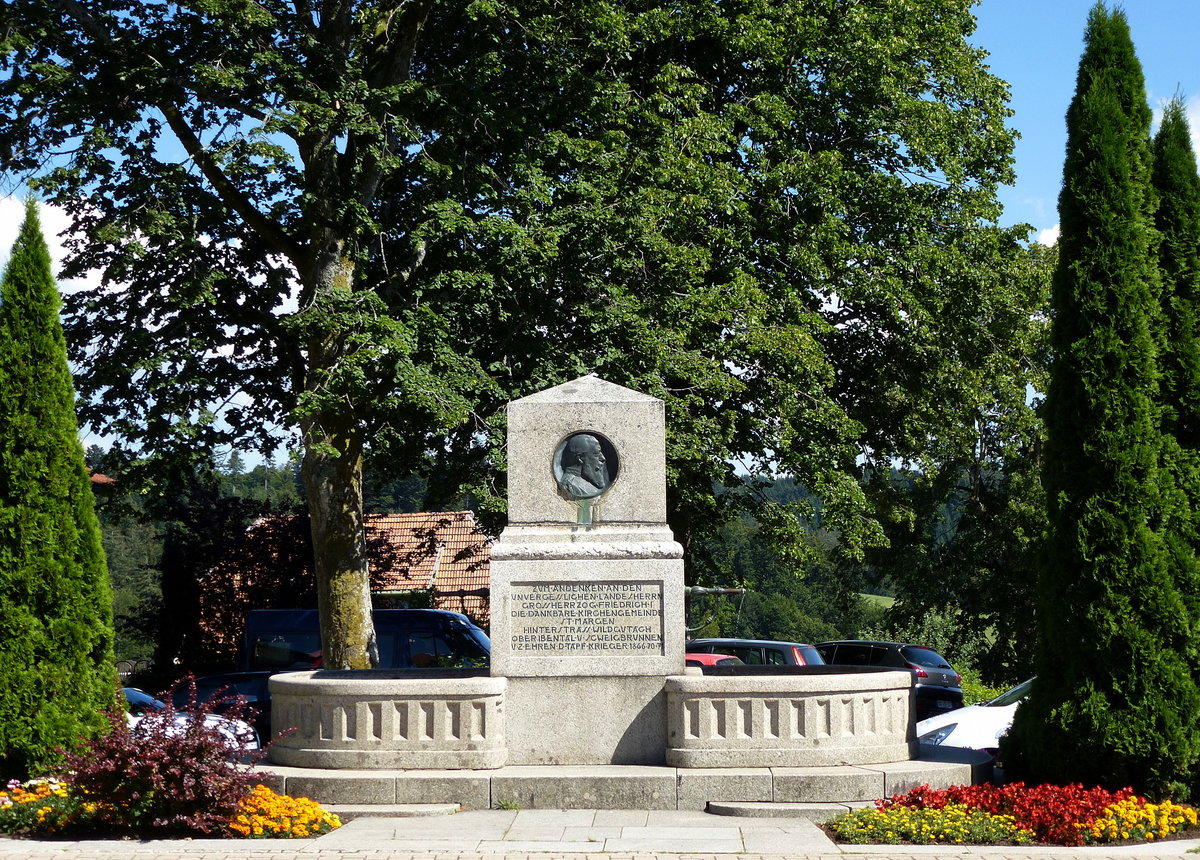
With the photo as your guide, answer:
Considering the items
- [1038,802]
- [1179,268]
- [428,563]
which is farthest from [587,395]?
[428,563]

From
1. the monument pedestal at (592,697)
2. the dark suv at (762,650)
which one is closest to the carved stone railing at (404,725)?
the monument pedestal at (592,697)

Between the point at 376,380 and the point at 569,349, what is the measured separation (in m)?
2.67

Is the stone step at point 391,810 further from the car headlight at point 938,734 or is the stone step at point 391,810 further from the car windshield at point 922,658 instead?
the car windshield at point 922,658

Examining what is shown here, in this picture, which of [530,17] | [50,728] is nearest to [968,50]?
[530,17]

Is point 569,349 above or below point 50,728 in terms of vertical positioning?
above

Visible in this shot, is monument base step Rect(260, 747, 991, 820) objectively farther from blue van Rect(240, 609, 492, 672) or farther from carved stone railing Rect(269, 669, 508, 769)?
blue van Rect(240, 609, 492, 672)

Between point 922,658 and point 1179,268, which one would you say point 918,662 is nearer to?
point 922,658

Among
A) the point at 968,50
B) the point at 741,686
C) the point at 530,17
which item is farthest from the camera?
the point at 968,50

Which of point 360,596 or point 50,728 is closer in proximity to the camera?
point 50,728

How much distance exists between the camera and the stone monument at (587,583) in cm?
1069

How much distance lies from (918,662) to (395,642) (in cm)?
1022

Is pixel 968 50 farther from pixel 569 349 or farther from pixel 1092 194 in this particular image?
pixel 1092 194

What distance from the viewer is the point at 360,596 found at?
17.1m

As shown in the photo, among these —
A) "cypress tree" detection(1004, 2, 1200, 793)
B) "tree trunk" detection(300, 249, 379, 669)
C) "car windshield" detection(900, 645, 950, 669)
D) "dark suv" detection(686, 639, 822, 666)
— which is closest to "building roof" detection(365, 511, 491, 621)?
"dark suv" detection(686, 639, 822, 666)
